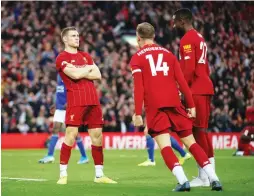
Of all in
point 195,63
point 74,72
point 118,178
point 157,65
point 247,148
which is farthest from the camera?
point 247,148

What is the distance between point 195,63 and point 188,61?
200mm

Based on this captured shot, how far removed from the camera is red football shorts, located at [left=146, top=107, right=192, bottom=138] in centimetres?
905

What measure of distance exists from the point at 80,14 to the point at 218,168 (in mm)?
17667

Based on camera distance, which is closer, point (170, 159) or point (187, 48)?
point (170, 159)

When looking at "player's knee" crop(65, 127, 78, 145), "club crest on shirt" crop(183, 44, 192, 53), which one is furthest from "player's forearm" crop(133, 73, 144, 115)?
"player's knee" crop(65, 127, 78, 145)

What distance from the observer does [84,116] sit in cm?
1093

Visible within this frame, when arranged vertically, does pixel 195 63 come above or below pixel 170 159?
above

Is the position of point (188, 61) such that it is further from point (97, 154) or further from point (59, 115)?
point (59, 115)

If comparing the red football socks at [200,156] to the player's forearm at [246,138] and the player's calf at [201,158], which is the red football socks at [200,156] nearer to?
the player's calf at [201,158]

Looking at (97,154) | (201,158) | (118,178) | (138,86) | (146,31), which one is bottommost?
(118,178)

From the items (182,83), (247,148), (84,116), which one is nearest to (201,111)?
(182,83)

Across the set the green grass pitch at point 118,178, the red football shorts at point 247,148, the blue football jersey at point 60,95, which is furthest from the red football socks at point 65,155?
the red football shorts at point 247,148

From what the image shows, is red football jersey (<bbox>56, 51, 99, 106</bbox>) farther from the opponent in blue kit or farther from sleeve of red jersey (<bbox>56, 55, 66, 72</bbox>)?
the opponent in blue kit

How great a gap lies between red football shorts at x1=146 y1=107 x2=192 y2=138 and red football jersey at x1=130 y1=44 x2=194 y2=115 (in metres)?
0.10
